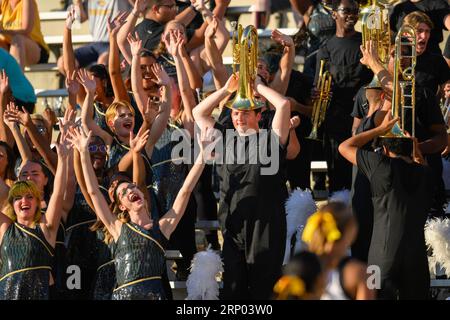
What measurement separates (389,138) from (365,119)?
0.59 metres

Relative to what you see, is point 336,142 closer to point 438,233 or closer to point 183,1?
Answer: point 438,233

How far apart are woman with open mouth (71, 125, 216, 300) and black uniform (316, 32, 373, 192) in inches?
75.7

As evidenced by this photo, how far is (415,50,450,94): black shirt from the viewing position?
1107 centimetres

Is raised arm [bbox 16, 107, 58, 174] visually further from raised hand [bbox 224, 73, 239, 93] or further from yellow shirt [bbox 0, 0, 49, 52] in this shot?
yellow shirt [bbox 0, 0, 49, 52]

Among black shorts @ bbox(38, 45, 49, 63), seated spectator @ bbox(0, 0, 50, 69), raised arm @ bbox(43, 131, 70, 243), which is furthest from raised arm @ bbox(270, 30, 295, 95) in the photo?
black shorts @ bbox(38, 45, 49, 63)

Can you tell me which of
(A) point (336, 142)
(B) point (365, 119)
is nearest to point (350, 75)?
(A) point (336, 142)

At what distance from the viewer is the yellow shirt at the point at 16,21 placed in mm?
13742

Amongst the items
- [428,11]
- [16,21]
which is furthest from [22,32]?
[428,11]

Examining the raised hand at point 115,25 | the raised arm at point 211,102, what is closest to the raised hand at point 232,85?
the raised arm at point 211,102

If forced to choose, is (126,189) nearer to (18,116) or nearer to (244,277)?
(244,277)

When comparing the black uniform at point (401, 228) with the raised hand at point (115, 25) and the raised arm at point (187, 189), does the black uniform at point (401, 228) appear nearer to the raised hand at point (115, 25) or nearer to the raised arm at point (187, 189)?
the raised arm at point (187, 189)

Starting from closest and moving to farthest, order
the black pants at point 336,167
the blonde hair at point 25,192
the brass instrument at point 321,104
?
the blonde hair at point 25,192
the black pants at point 336,167
the brass instrument at point 321,104

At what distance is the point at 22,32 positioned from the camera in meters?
13.6

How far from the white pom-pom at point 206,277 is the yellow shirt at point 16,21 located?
187 inches
